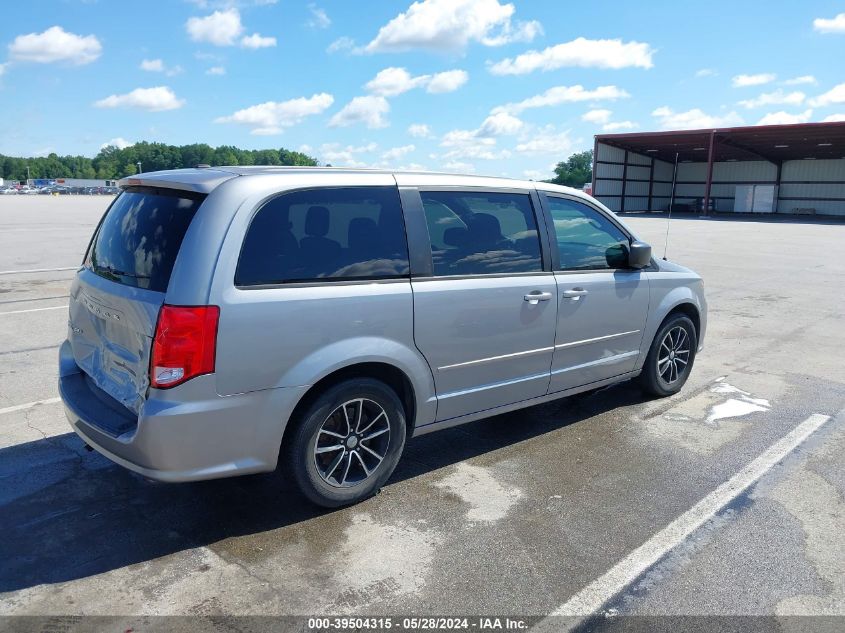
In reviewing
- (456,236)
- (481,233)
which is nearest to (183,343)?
(456,236)

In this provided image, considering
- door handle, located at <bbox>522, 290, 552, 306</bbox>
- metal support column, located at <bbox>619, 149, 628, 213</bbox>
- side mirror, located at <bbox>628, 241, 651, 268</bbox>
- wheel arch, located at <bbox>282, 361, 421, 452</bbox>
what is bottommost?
wheel arch, located at <bbox>282, 361, 421, 452</bbox>

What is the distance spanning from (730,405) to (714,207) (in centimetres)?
5649

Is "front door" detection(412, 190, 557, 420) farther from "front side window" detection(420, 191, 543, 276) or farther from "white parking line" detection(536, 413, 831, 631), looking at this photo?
"white parking line" detection(536, 413, 831, 631)

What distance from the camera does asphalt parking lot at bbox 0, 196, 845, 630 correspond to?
2941 millimetres

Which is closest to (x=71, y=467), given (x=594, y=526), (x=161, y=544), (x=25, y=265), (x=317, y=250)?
(x=161, y=544)

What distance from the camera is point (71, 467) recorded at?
4.17m

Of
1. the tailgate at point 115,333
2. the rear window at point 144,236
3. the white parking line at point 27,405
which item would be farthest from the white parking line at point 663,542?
the white parking line at point 27,405

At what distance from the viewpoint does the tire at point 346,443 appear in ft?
11.3

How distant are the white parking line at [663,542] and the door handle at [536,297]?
1531 mm

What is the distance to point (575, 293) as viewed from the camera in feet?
15.1

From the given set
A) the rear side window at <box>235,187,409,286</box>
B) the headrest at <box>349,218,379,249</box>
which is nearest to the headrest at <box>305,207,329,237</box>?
the rear side window at <box>235,187,409,286</box>

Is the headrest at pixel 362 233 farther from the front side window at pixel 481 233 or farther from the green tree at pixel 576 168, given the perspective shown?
the green tree at pixel 576 168

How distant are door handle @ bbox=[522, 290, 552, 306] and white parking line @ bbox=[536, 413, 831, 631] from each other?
1531 mm

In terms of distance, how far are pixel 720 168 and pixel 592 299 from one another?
5919 cm
